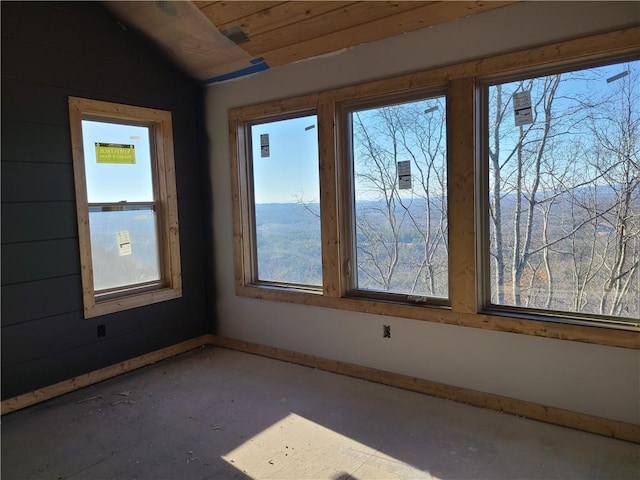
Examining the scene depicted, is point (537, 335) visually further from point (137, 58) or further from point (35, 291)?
point (137, 58)

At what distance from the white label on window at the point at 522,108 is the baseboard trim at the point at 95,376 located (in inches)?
136

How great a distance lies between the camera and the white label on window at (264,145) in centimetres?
413

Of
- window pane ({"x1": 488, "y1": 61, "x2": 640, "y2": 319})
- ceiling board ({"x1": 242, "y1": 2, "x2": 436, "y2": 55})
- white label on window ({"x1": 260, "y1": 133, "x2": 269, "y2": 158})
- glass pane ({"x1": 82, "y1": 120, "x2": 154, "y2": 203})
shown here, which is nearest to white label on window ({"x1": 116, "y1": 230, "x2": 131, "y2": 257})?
glass pane ({"x1": 82, "y1": 120, "x2": 154, "y2": 203})

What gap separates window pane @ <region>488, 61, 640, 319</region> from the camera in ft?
8.38

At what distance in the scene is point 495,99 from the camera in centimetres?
292

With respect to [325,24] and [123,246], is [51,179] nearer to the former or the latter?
[123,246]

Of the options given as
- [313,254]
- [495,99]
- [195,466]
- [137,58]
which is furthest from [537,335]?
[137,58]

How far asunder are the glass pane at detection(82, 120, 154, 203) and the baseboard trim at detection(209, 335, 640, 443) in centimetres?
182

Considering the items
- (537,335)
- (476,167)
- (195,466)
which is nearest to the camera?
(195,466)

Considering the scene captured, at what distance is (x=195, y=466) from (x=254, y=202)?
2.42 m

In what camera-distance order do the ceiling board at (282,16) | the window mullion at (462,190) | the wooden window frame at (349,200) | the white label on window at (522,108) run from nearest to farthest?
the white label on window at (522,108), the window mullion at (462,190), the ceiling board at (282,16), the wooden window frame at (349,200)

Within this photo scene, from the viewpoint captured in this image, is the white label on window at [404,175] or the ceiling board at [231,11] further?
the white label on window at [404,175]

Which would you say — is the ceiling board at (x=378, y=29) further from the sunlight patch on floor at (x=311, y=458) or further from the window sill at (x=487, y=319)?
the sunlight patch on floor at (x=311, y=458)

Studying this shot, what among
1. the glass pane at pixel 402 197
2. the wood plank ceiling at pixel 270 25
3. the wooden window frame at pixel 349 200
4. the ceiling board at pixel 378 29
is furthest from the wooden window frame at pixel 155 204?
the glass pane at pixel 402 197
